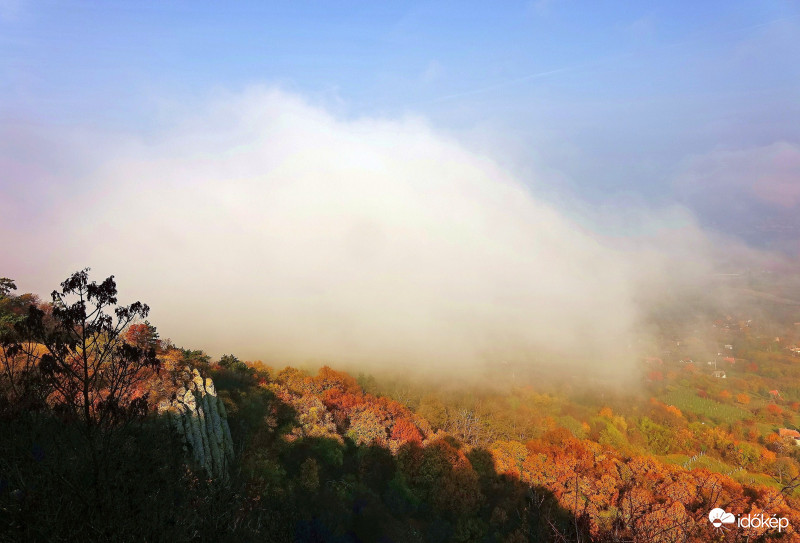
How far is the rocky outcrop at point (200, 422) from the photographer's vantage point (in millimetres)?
27188

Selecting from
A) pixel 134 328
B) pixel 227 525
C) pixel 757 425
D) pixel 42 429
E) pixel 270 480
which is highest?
pixel 134 328

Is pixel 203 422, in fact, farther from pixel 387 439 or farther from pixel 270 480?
pixel 387 439

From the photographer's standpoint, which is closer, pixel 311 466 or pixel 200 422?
pixel 200 422


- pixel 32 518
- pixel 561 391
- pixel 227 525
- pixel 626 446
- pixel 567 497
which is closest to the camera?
pixel 32 518

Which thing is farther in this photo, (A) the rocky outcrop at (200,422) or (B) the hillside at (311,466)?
(A) the rocky outcrop at (200,422)

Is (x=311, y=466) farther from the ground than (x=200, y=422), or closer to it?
closer to it

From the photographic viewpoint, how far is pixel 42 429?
41.1 feet

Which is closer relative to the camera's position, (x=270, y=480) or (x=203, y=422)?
(x=203, y=422)

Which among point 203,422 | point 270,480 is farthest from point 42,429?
point 270,480

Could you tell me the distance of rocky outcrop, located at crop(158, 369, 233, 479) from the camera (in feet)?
89.2

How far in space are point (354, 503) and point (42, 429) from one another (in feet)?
111

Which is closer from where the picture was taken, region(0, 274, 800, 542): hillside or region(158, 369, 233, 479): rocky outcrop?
region(0, 274, 800, 542): hillside

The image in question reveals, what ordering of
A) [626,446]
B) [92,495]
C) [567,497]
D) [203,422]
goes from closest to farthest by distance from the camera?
[92,495]
[203,422]
[567,497]
[626,446]

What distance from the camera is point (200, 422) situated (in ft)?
96.2
